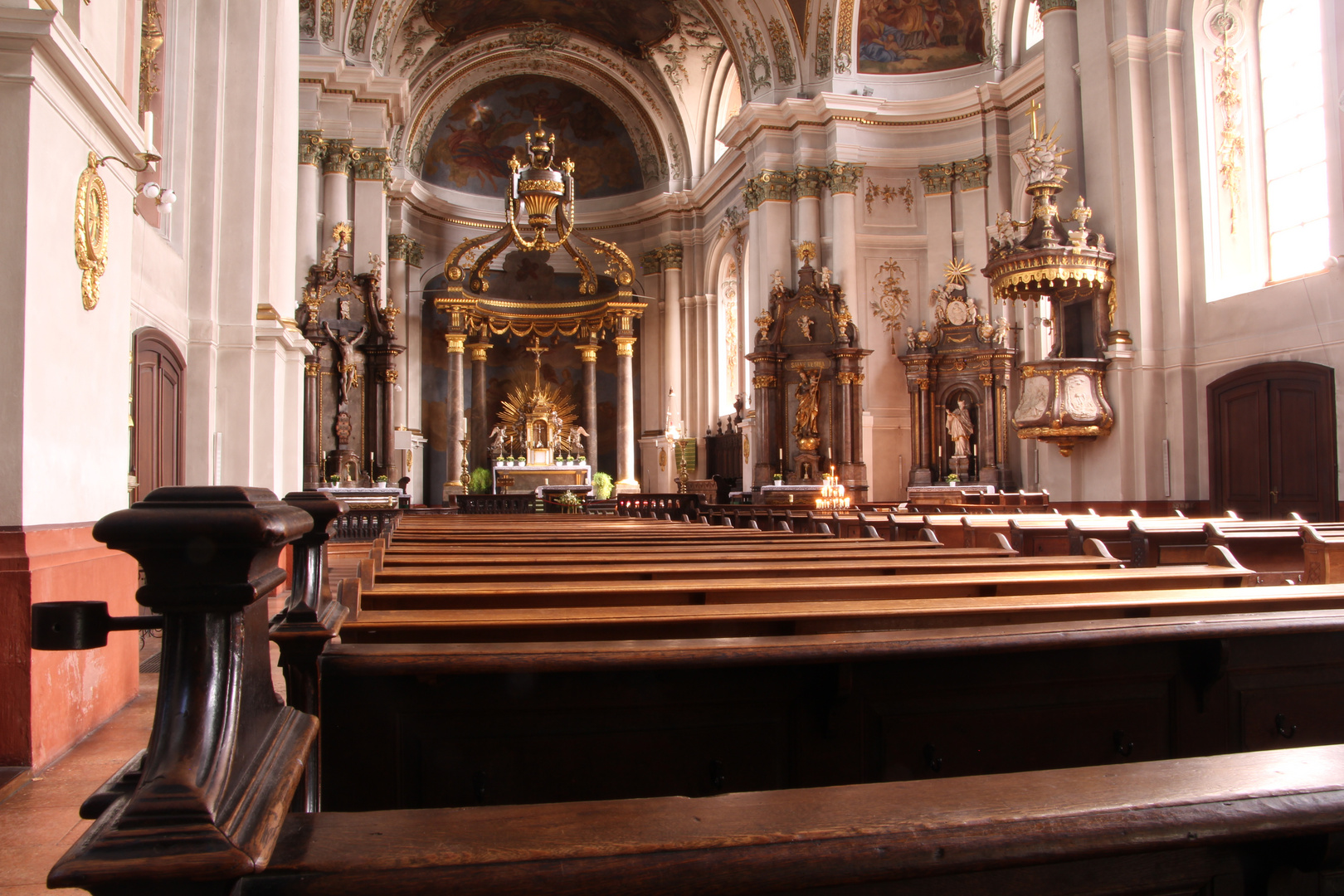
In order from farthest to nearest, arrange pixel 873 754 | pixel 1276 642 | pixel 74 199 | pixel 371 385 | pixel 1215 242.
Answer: pixel 371 385 < pixel 1215 242 < pixel 74 199 < pixel 1276 642 < pixel 873 754

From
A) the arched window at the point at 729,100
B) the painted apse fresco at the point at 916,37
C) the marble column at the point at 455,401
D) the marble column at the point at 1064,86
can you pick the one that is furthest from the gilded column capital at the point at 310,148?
the marble column at the point at 1064,86

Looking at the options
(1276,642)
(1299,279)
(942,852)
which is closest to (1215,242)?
(1299,279)

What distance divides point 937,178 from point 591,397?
32.7ft

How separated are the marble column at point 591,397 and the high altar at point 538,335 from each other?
26 millimetres

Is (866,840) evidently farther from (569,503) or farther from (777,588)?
(569,503)

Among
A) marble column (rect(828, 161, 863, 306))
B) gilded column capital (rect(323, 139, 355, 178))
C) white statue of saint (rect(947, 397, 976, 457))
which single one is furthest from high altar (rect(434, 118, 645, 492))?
white statue of saint (rect(947, 397, 976, 457))

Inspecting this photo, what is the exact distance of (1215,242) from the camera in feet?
33.5

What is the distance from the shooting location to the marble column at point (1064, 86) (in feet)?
37.7

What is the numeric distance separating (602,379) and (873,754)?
2274 cm

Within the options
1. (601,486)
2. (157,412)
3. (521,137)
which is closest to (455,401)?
(601,486)

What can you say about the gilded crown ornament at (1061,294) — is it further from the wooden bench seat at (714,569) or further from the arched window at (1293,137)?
the wooden bench seat at (714,569)

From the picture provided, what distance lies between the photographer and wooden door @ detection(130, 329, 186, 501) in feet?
20.8

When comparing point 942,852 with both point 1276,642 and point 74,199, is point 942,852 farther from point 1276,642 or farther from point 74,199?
point 74,199

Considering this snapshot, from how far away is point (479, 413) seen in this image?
76.9 feet
